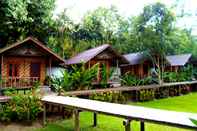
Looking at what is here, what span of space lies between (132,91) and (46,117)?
25.3ft

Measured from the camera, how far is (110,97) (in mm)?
17141

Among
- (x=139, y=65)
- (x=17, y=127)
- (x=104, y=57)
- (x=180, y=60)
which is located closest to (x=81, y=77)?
(x=17, y=127)

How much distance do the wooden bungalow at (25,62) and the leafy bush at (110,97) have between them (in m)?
5.03

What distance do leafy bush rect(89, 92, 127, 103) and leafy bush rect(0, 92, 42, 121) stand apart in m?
4.43

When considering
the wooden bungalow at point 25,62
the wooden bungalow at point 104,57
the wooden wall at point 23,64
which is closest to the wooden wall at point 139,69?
the wooden bungalow at point 104,57

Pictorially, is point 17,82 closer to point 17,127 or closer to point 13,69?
point 13,69

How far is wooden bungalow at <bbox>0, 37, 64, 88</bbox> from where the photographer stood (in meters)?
19.2

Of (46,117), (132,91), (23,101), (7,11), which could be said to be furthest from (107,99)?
(7,11)

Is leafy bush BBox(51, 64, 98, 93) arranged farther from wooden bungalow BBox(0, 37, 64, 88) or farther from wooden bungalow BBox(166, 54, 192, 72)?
wooden bungalow BBox(166, 54, 192, 72)

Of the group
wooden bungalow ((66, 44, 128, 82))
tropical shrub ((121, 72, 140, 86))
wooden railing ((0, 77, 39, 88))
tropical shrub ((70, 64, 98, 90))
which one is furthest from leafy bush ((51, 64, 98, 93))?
wooden bungalow ((66, 44, 128, 82))

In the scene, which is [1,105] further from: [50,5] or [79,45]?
[79,45]

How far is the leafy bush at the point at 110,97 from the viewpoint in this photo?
651 inches

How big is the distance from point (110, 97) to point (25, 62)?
6.74 metres

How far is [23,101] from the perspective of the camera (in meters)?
12.3
